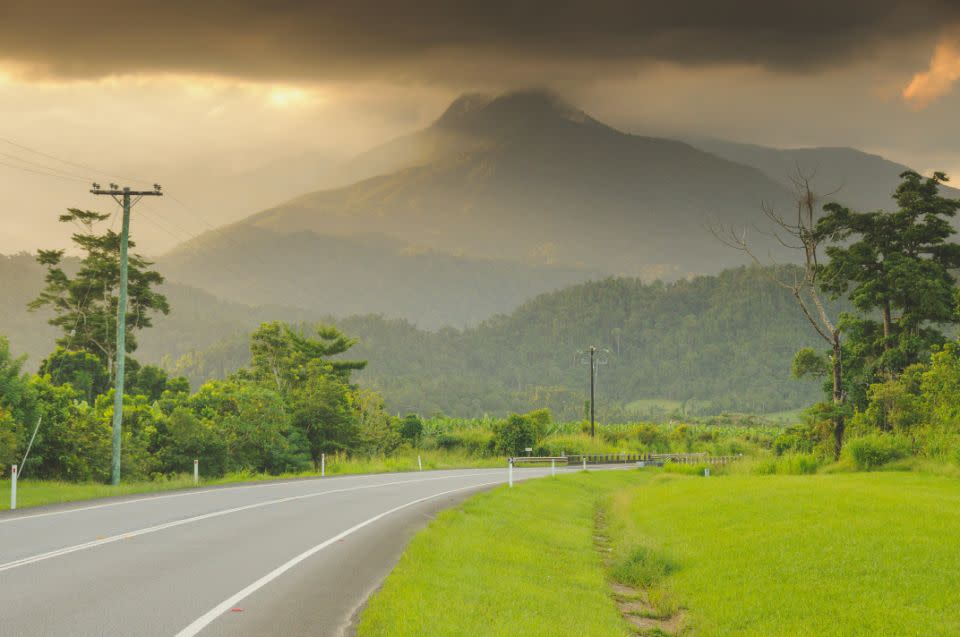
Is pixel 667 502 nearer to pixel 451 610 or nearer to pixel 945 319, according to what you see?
pixel 451 610

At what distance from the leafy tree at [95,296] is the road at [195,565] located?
5495 centimetres

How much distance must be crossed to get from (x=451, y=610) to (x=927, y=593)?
532 centimetres

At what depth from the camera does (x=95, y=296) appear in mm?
75938

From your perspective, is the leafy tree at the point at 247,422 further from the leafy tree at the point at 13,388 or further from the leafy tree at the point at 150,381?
the leafy tree at the point at 150,381

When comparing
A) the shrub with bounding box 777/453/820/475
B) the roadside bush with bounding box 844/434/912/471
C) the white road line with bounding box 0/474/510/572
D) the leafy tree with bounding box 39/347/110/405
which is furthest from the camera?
the leafy tree with bounding box 39/347/110/405

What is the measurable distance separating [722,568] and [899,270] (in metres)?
30.6

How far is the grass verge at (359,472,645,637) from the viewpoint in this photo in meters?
9.20

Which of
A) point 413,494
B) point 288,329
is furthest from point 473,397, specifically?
point 413,494

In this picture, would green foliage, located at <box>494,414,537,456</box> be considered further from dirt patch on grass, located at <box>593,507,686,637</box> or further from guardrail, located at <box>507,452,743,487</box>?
dirt patch on grass, located at <box>593,507,686,637</box>

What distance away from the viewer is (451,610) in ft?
31.7

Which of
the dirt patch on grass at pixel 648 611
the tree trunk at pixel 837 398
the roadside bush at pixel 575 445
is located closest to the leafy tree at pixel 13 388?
the dirt patch on grass at pixel 648 611

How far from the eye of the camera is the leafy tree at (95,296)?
7319cm

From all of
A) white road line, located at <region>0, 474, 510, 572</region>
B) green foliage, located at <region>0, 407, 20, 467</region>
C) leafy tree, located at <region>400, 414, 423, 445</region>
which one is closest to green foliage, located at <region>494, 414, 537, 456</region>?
leafy tree, located at <region>400, 414, 423, 445</region>

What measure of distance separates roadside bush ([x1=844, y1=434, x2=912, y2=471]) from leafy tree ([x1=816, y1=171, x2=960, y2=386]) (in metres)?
10.5
